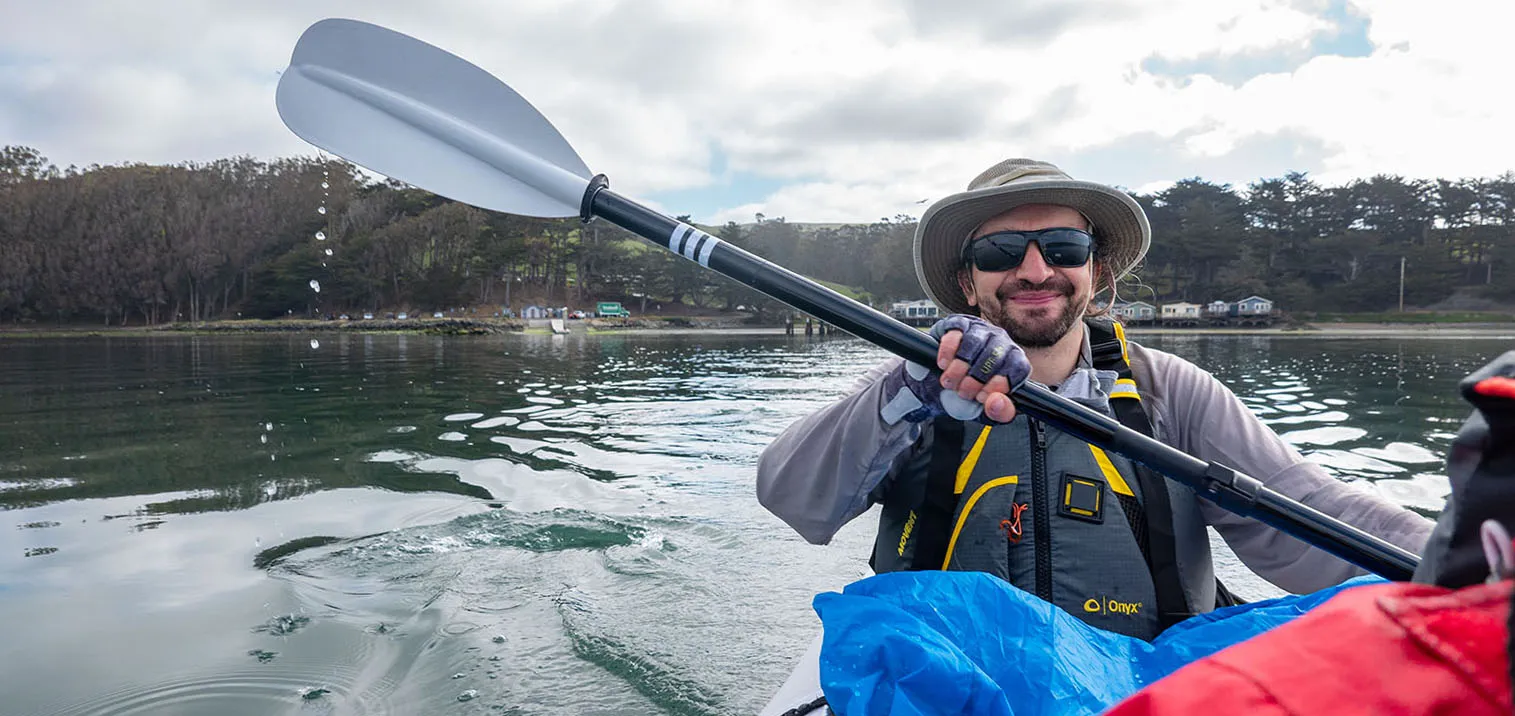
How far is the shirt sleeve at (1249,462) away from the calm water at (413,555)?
6.98ft

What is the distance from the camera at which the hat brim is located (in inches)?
115

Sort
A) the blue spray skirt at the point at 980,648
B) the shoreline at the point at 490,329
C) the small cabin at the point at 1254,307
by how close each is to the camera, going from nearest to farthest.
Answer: the blue spray skirt at the point at 980,648 → the shoreline at the point at 490,329 → the small cabin at the point at 1254,307

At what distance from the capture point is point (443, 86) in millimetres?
3479

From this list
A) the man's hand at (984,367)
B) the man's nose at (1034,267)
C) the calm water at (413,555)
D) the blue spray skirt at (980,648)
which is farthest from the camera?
the calm water at (413,555)

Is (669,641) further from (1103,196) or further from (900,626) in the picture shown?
(1103,196)

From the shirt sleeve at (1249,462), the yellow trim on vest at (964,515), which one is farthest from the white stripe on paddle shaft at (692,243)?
the shirt sleeve at (1249,462)

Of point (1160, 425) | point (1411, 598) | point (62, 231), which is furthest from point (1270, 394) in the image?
point (62, 231)

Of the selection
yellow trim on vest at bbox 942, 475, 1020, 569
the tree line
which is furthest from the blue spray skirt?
the tree line

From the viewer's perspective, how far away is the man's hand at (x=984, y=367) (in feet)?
7.26

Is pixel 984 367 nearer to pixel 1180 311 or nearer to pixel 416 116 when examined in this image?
pixel 416 116

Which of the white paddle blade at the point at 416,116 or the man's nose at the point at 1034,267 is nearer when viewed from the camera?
the man's nose at the point at 1034,267

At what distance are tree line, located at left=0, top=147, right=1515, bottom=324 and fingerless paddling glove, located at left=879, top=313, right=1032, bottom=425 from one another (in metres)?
58.2

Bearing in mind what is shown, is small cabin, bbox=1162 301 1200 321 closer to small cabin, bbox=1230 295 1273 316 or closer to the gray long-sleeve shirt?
A: small cabin, bbox=1230 295 1273 316

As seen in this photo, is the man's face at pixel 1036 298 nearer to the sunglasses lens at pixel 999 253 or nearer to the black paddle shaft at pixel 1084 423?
the sunglasses lens at pixel 999 253
